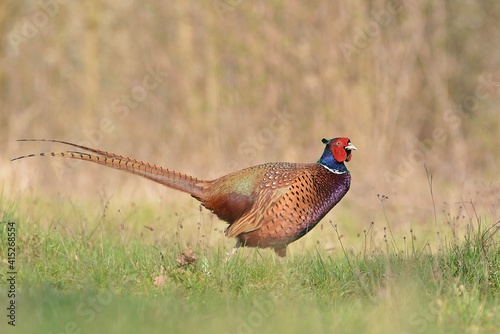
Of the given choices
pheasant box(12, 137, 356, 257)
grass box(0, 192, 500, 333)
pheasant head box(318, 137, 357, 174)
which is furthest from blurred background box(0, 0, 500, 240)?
grass box(0, 192, 500, 333)

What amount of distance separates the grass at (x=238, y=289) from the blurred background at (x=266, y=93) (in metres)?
3.39

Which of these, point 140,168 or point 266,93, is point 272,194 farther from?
point 266,93

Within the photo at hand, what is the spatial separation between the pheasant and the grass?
0.25 m

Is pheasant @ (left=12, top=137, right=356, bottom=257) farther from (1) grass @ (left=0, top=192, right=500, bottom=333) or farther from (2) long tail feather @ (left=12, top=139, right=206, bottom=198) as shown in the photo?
(1) grass @ (left=0, top=192, right=500, bottom=333)

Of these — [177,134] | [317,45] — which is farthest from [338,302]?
[177,134]

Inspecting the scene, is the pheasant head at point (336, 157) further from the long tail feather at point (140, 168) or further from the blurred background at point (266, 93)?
the blurred background at point (266, 93)

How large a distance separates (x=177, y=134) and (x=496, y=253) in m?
9.84

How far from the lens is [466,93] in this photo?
1559 centimetres

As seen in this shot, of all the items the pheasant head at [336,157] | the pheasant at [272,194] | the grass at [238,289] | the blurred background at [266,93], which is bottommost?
the grass at [238,289]

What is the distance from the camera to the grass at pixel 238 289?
178 inches

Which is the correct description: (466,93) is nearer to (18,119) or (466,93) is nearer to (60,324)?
(18,119)

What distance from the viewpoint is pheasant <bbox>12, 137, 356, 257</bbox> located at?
6.35 meters

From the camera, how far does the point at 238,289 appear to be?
5641mm

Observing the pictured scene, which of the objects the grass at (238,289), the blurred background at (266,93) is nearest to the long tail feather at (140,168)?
the grass at (238,289)
